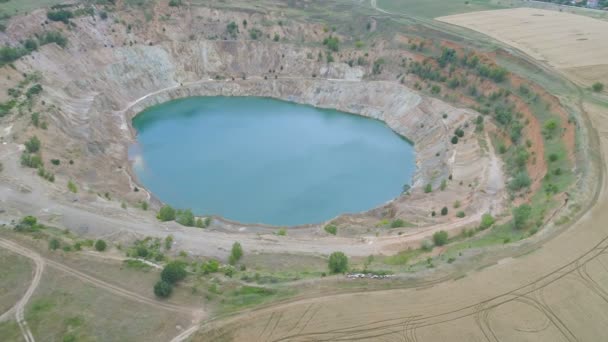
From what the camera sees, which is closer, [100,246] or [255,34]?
[100,246]

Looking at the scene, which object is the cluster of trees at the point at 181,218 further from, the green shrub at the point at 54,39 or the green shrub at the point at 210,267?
the green shrub at the point at 54,39

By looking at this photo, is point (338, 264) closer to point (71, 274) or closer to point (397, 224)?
point (397, 224)

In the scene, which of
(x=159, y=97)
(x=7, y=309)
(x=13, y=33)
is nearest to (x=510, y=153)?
(x=7, y=309)

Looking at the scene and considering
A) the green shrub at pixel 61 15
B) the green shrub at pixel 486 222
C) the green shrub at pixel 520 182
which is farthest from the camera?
the green shrub at pixel 61 15

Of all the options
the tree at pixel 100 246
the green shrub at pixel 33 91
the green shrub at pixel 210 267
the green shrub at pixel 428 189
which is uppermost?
the green shrub at pixel 33 91

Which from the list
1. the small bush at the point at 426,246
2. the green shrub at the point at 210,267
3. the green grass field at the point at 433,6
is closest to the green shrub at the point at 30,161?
the green shrub at the point at 210,267

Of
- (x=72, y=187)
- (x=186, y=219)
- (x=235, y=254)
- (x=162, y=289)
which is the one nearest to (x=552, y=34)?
(x=186, y=219)

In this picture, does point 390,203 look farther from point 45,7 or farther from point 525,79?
point 45,7
